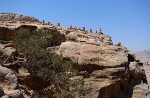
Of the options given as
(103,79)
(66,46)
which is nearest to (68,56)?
(66,46)

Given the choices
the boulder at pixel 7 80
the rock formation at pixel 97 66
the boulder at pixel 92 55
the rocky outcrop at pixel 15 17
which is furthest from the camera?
the rocky outcrop at pixel 15 17

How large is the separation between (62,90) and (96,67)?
430 cm

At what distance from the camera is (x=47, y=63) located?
19.9 metres

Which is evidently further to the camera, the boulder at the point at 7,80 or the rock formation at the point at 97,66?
the rock formation at the point at 97,66

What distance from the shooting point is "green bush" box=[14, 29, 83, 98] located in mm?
19531

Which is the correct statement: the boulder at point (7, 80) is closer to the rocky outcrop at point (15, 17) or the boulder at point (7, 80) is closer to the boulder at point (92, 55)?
the boulder at point (92, 55)

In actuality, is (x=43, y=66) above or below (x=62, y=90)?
above

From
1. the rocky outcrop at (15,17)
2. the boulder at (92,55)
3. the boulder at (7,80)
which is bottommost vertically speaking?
the boulder at (7,80)

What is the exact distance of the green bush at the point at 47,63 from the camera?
1953 centimetres

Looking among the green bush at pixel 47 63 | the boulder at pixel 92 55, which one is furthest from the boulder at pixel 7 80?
the boulder at pixel 92 55

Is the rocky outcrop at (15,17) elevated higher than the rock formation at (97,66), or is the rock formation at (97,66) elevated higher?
the rocky outcrop at (15,17)

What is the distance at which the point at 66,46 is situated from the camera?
23.7 metres

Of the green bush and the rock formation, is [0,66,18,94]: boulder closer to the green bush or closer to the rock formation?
the green bush

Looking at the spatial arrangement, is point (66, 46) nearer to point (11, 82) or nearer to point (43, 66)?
point (43, 66)
